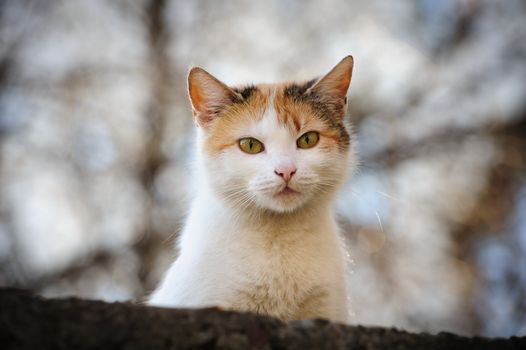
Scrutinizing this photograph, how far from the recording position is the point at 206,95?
129 inches

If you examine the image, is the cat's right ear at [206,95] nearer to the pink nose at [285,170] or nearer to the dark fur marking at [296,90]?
the dark fur marking at [296,90]

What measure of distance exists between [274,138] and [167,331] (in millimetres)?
1418

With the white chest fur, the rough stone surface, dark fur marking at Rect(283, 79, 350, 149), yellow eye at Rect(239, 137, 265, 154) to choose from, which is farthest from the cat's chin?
the rough stone surface

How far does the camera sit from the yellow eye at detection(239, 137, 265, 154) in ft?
9.58

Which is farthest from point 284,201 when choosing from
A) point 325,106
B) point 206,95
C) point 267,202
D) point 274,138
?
point 206,95

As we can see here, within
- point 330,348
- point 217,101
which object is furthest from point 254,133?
point 330,348

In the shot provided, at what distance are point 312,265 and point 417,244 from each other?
459cm

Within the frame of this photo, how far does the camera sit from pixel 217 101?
3273mm

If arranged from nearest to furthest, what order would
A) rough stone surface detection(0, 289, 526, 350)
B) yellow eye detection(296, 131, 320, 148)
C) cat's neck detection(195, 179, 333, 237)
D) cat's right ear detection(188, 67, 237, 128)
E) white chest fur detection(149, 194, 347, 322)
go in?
rough stone surface detection(0, 289, 526, 350) < white chest fur detection(149, 194, 347, 322) < cat's neck detection(195, 179, 333, 237) < yellow eye detection(296, 131, 320, 148) < cat's right ear detection(188, 67, 237, 128)

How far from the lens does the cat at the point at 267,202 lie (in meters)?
2.65

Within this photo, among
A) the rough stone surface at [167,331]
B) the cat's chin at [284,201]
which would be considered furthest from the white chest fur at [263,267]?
the rough stone surface at [167,331]

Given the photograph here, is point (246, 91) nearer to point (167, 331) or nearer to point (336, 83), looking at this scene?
point (336, 83)

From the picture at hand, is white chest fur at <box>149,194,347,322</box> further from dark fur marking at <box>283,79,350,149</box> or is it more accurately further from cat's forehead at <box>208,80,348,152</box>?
dark fur marking at <box>283,79,350,149</box>

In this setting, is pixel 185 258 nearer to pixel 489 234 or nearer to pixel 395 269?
pixel 395 269
